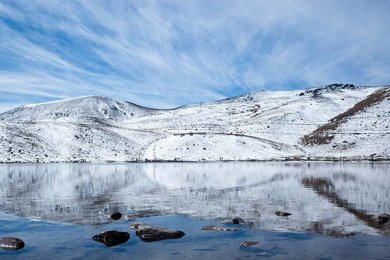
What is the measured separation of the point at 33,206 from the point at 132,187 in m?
11.0

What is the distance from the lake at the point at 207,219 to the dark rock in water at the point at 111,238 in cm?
34

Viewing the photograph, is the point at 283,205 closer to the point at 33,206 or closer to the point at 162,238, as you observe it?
the point at 162,238

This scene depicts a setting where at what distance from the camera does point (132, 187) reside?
112 ft

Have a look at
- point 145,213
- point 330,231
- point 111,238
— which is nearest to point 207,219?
point 145,213

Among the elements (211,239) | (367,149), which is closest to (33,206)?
(211,239)

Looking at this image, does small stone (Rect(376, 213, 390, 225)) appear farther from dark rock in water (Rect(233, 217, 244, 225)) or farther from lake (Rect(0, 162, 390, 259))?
dark rock in water (Rect(233, 217, 244, 225))

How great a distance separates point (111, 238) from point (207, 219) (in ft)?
18.8

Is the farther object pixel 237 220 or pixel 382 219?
pixel 237 220

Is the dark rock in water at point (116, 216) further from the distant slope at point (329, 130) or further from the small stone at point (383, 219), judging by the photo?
the distant slope at point (329, 130)

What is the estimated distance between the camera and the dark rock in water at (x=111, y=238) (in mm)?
14992

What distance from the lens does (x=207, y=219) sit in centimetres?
1948

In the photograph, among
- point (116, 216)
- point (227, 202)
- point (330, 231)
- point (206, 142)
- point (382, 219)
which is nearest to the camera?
point (330, 231)

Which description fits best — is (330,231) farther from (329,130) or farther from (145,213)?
(329,130)

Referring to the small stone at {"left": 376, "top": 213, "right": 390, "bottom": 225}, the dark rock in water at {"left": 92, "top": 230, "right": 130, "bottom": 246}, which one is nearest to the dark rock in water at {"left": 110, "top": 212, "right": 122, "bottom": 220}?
the dark rock in water at {"left": 92, "top": 230, "right": 130, "bottom": 246}
